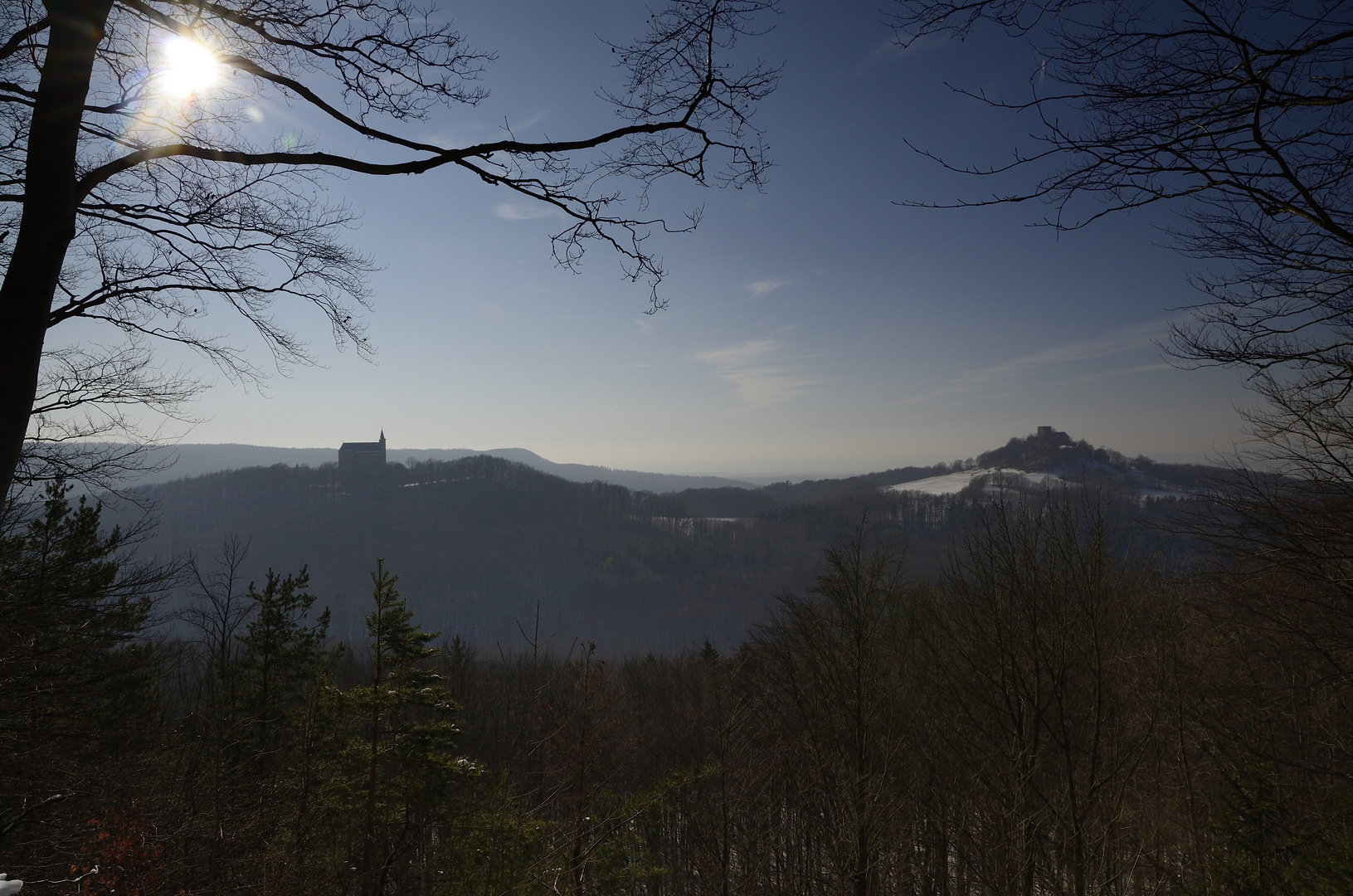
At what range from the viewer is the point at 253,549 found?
11812 centimetres

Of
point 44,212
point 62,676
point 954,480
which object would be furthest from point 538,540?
point 44,212

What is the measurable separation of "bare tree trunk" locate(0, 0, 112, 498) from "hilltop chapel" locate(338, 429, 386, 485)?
166387 mm

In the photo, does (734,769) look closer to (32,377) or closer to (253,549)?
(32,377)

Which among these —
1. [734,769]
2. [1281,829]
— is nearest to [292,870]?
[734,769]

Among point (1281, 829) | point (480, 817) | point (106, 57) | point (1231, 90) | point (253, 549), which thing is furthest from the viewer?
point (253, 549)

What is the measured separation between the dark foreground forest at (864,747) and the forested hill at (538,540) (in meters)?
82.7

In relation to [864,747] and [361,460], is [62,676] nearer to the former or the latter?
[864,747]

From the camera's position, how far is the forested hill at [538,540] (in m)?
113

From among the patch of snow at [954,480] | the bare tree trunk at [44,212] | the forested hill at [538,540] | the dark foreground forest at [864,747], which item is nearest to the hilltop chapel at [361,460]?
the forested hill at [538,540]

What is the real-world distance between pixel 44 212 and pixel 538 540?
6023 inches

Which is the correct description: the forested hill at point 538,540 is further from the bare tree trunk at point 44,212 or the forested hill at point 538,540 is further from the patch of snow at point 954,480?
the bare tree trunk at point 44,212

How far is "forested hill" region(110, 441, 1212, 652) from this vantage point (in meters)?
113

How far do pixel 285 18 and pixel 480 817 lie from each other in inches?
443

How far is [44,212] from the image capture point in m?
2.57
